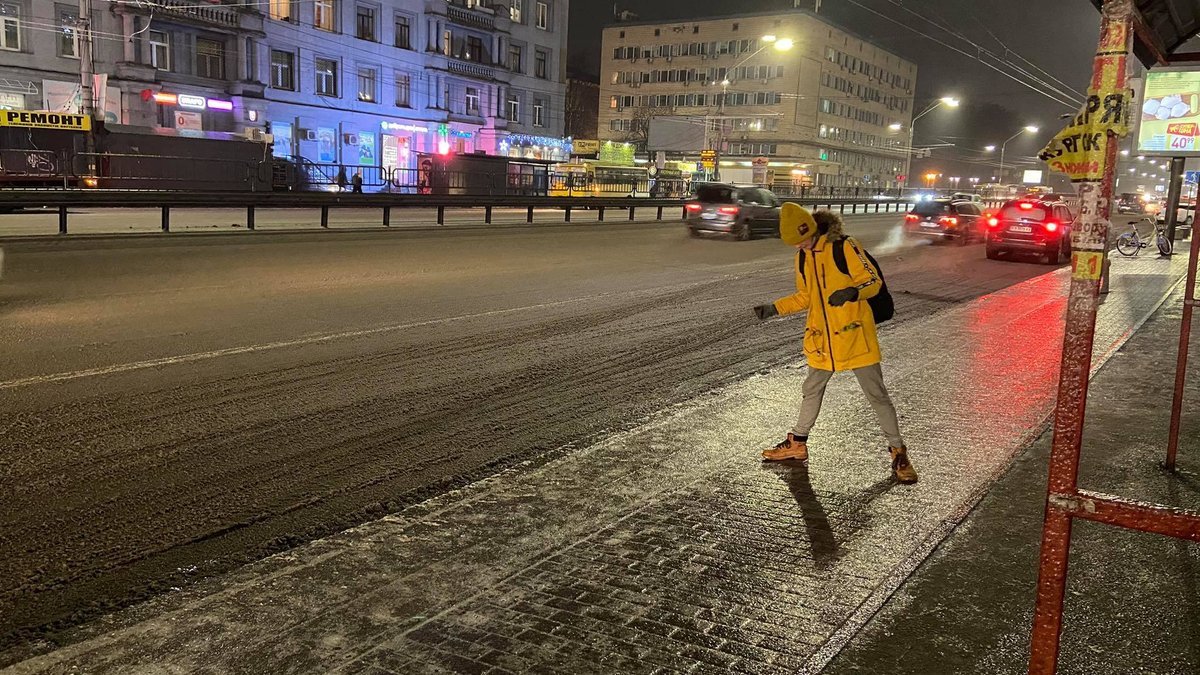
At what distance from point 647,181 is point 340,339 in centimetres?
4292

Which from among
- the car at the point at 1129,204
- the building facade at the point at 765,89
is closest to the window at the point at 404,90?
the car at the point at 1129,204

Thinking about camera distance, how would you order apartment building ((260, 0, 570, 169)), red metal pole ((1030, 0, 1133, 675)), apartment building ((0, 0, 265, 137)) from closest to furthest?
red metal pole ((1030, 0, 1133, 675))
apartment building ((0, 0, 265, 137))
apartment building ((260, 0, 570, 169))

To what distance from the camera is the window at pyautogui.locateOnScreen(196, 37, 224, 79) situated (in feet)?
135

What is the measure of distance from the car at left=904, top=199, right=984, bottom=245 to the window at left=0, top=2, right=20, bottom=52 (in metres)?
33.7

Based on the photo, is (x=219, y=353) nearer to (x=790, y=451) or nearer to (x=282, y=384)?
(x=282, y=384)

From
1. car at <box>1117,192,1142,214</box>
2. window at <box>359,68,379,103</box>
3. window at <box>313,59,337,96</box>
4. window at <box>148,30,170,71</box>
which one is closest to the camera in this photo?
window at <box>148,30,170,71</box>

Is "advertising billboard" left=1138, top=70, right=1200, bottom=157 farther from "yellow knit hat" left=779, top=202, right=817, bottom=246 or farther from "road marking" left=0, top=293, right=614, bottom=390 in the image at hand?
"road marking" left=0, top=293, right=614, bottom=390

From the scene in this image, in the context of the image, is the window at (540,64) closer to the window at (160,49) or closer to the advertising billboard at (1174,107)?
the window at (160,49)

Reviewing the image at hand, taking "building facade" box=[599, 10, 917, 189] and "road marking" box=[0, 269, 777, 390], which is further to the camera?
"building facade" box=[599, 10, 917, 189]

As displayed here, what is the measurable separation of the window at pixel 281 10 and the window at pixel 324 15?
54.3 inches

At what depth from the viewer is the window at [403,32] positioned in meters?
50.8

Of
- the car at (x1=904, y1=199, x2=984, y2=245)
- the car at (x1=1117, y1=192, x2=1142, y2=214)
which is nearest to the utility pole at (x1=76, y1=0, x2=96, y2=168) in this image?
the car at (x1=904, y1=199, x2=984, y2=245)

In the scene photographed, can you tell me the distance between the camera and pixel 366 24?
160ft

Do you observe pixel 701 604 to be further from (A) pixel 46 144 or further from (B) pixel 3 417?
(A) pixel 46 144
